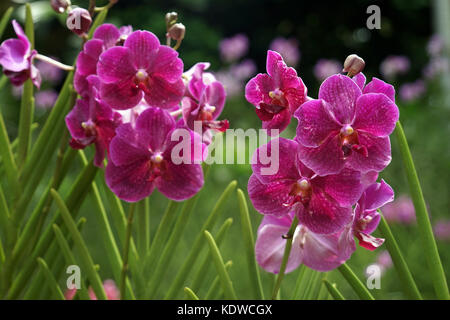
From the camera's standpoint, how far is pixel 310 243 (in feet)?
1.08

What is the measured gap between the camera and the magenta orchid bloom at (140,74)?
1.07 ft

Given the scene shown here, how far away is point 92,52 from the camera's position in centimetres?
36

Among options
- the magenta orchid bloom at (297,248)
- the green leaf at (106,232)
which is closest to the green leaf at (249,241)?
the magenta orchid bloom at (297,248)

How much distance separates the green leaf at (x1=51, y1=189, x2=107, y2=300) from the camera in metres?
0.35

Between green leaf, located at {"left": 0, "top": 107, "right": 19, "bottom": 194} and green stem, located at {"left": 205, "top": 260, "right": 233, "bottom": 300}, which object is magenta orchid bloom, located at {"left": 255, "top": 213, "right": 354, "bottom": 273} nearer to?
green stem, located at {"left": 205, "top": 260, "right": 233, "bottom": 300}

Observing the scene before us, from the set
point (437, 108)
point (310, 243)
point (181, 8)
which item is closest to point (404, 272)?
point (310, 243)

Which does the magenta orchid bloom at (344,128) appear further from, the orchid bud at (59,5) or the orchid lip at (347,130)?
the orchid bud at (59,5)

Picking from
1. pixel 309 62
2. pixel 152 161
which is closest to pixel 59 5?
pixel 152 161

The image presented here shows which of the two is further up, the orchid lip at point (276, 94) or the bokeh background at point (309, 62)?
the orchid lip at point (276, 94)

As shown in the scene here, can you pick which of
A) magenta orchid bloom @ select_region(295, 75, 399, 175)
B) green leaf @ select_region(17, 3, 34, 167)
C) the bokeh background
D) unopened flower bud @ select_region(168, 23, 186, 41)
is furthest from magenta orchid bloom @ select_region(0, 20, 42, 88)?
the bokeh background

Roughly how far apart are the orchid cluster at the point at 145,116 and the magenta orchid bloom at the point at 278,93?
0.15ft

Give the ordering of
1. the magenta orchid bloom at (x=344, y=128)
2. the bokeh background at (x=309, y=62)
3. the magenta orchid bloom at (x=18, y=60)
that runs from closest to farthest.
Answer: the magenta orchid bloom at (x=344, y=128) < the magenta orchid bloom at (x=18, y=60) < the bokeh background at (x=309, y=62)

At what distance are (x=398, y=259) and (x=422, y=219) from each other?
27 mm

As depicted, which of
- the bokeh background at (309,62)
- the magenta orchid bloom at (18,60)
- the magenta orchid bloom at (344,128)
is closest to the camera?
the magenta orchid bloom at (344,128)
